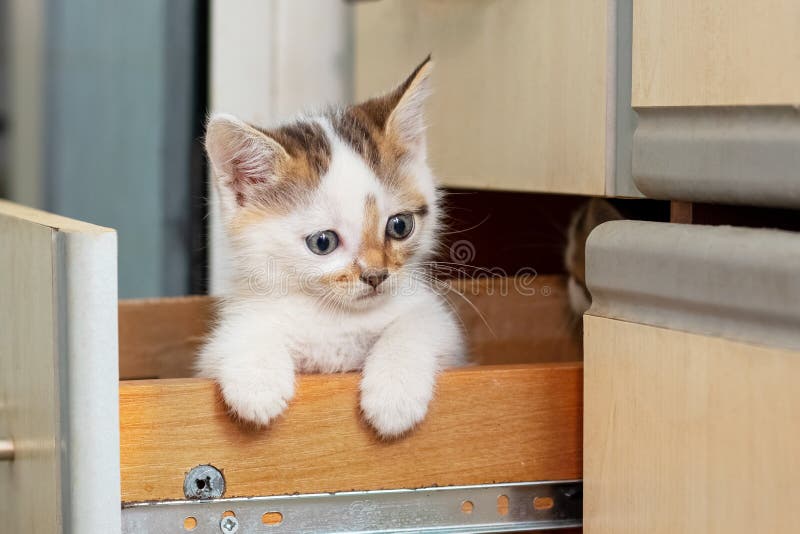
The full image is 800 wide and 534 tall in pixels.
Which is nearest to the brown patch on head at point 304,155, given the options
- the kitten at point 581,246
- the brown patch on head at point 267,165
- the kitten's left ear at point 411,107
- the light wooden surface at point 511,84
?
the brown patch on head at point 267,165

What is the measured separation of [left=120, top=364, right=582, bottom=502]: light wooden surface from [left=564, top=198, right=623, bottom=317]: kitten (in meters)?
0.58

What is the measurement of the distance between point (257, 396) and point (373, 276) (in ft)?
0.88

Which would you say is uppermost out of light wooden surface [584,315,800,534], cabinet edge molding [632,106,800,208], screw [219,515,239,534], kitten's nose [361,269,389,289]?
cabinet edge molding [632,106,800,208]

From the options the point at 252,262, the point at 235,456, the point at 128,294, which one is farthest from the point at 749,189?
the point at 128,294

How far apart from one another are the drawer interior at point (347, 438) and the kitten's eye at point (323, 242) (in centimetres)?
23

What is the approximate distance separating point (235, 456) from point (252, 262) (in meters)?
0.36

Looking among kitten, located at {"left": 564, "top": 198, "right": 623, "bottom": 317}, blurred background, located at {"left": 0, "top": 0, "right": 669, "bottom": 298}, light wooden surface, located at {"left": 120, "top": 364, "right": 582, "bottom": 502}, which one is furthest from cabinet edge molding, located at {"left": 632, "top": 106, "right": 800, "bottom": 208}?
blurred background, located at {"left": 0, "top": 0, "right": 669, "bottom": 298}

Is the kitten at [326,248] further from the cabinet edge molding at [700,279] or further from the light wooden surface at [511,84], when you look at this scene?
the cabinet edge molding at [700,279]

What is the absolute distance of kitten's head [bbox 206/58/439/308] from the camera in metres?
1.25

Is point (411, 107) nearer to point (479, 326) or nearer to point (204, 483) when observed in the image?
point (479, 326)

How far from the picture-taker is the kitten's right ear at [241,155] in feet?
4.03

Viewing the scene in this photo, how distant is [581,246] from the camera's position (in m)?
1.79

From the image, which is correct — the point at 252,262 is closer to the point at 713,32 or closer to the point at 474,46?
the point at 474,46

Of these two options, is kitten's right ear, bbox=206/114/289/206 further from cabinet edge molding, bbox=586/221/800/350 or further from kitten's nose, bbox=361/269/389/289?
cabinet edge molding, bbox=586/221/800/350
